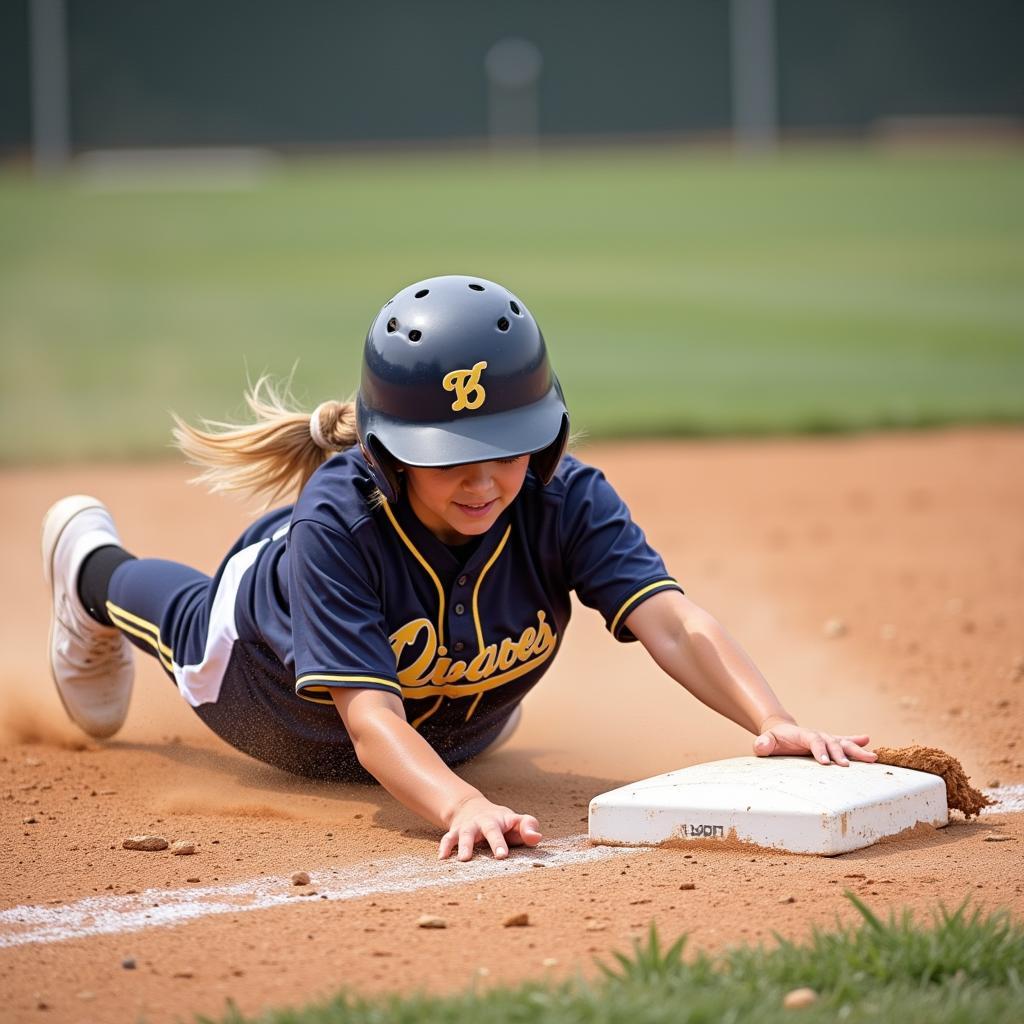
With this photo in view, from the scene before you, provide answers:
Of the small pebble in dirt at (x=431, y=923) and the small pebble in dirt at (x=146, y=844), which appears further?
the small pebble in dirt at (x=146, y=844)

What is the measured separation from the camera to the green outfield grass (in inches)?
345

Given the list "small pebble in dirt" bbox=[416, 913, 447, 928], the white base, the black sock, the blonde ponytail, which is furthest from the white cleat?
"small pebble in dirt" bbox=[416, 913, 447, 928]

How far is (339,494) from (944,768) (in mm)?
1139

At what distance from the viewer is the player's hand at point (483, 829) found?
248 centimetres

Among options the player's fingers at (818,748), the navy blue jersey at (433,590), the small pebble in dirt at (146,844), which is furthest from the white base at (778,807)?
the small pebble in dirt at (146,844)

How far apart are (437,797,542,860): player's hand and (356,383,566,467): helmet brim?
55 cm

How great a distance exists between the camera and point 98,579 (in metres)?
3.44

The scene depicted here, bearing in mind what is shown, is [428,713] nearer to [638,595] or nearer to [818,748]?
[638,595]

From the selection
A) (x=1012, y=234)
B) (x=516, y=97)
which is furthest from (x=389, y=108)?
(x=1012, y=234)

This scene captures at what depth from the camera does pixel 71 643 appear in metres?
3.53

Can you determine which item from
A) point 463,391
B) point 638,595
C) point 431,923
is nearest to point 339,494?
point 463,391

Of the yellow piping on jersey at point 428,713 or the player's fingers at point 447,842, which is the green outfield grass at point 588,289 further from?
the player's fingers at point 447,842

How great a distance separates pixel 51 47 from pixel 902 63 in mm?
16764

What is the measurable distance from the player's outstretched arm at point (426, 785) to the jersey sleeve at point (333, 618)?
0.05 meters
